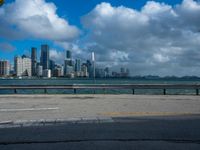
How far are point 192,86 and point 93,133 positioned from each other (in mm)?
19906

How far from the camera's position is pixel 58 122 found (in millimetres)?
11484

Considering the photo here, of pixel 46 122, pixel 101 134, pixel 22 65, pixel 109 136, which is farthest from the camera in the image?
pixel 22 65

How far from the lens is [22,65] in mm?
140250

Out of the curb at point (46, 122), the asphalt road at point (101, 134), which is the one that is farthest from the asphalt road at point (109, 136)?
the curb at point (46, 122)

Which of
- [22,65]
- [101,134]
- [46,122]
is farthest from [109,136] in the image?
[22,65]

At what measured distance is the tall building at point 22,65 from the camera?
446ft

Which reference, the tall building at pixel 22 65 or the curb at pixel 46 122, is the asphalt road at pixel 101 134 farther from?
the tall building at pixel 22 65

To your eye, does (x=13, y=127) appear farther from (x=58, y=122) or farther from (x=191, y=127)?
(x=191, y=127)

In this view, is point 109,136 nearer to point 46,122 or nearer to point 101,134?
point 101,134

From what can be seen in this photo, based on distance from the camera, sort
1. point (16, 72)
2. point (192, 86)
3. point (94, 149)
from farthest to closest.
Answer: point (16, 72)
point (192, 86)
point (94, 149)

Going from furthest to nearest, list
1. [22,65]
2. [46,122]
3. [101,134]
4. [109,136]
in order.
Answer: [22,65], [46,122], [101,134], [109,136]

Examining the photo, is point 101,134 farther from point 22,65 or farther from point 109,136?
point 22,65

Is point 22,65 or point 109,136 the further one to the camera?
point 22,65

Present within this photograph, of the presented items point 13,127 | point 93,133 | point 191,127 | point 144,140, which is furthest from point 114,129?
point 13,127
